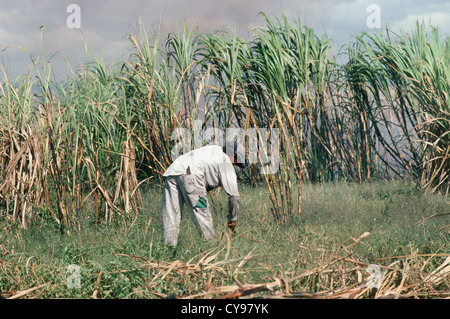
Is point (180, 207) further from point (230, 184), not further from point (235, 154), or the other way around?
point (235, 154)

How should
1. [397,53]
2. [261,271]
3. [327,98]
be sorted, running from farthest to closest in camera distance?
[327,98], [397,53], [261,271]

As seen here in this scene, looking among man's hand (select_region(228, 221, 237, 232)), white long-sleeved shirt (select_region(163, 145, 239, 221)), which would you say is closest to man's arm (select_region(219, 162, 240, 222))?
white long-sleeved shirt (select_region(163, 145, 239, 221))

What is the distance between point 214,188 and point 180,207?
0.69 metres

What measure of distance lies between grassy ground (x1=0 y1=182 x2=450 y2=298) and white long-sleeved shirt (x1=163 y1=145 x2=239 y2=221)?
0.29 m

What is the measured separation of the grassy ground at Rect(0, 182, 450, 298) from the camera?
239cm

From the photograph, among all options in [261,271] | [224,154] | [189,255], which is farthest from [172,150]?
[261,271]

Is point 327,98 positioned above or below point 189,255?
above

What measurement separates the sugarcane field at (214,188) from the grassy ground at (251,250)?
0.05 ft

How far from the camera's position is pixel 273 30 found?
213 inches

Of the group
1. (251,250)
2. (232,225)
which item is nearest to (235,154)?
(232,225)

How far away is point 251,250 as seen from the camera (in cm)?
321

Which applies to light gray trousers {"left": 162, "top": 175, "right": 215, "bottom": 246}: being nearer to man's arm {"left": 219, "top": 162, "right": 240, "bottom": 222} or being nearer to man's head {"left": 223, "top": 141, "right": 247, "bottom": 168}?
man's arm {"left": 219, "top": 162, "right": 240, "bottom": 222}

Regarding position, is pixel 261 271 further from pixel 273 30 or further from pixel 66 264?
pixel 273 30
